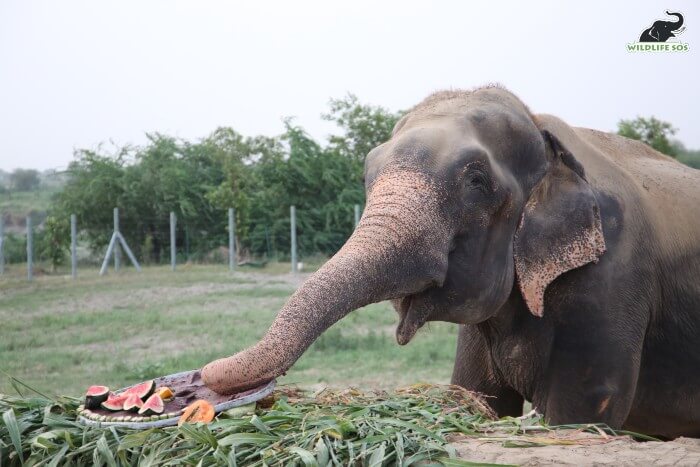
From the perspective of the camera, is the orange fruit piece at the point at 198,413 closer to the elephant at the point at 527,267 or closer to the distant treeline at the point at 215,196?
the elephant at the point at 527,267

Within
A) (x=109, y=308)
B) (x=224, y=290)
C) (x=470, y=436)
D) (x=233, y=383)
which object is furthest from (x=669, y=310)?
→ (x=224, y=290)

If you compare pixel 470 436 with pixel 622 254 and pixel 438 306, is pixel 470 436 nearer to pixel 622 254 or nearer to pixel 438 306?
pixel 438 306

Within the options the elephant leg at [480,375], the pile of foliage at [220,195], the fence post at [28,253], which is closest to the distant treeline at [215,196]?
the pile of foliage at [220,195]

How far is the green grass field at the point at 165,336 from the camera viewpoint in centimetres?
951

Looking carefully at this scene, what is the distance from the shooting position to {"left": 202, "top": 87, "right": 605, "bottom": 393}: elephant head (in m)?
3.14

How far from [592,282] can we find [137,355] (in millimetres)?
7611

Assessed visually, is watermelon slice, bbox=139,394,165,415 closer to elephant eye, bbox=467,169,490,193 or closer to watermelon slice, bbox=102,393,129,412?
watermelon slice, bbox=102,393,129,412

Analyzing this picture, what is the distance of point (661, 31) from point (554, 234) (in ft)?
19.0

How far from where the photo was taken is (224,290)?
54.0 feet

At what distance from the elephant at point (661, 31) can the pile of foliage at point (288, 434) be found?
6446 millimetres

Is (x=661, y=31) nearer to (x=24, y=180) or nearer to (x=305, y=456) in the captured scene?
(x=305, y=456)

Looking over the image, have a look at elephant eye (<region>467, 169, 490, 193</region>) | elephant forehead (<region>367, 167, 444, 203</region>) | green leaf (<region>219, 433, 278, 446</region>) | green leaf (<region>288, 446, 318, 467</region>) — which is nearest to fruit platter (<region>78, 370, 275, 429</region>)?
green leaf (<region>219, 433, 278, 446</region>)

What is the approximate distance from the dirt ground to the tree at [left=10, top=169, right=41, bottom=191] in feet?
130

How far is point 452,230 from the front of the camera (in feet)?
12.5
